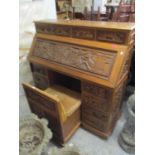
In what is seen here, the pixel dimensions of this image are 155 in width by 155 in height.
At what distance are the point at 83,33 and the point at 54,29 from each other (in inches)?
15.2

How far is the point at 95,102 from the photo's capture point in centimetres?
142

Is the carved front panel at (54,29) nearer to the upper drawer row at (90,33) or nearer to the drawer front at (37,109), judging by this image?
the upper drawer row at (90,33)

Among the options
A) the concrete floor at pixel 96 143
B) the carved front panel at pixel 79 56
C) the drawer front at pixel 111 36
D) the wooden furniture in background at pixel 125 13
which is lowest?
the concrete floor at pixel 96 143

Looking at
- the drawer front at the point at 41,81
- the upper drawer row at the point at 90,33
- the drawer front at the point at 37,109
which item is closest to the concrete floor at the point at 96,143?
the drawer front at the point at 37,109

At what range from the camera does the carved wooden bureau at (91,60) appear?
4.07ft

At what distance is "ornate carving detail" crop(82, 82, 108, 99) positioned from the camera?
130 centimetres

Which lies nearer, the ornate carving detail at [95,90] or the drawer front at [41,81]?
the ornate carving detail at [95,90]

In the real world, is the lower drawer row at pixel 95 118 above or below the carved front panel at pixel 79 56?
below

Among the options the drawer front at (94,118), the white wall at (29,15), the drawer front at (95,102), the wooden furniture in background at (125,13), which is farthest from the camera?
the wooden furniture in background at (125,13)

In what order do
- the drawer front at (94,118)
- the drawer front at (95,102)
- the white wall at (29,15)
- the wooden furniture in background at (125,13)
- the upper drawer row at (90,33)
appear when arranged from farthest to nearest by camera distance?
the wooden furniture in background at (125,13) < the white wall at (29,15) < the drawer front at (94,118) < the drawer front at (95,102) < the upper drawer row at (90,33)

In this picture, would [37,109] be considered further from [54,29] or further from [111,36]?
[111,36]

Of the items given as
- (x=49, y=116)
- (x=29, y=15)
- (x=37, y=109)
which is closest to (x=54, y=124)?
(x=49, y=116)

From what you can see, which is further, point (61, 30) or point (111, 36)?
point (61, 30)
